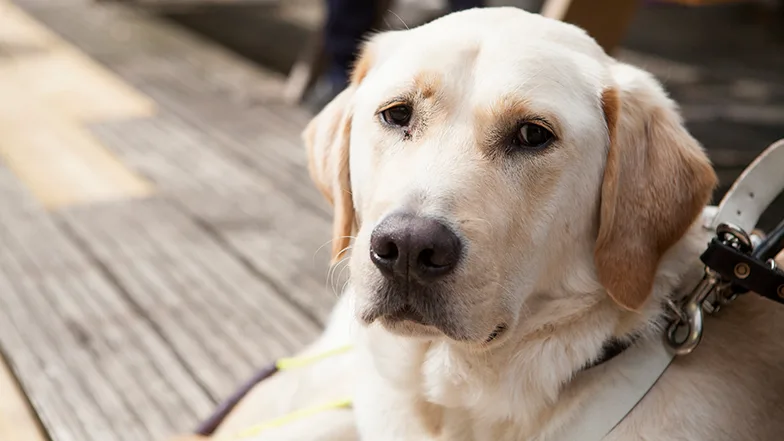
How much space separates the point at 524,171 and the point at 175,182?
8.27ft

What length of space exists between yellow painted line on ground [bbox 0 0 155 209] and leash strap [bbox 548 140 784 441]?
2527 millimetres

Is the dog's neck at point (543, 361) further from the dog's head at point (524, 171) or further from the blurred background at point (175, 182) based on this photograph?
the blurred background at point (175, 182)

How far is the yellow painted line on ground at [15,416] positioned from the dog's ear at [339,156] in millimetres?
931

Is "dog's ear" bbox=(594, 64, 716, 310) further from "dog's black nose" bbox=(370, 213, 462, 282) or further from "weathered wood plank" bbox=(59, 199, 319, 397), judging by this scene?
"weathered wood plank" bbox=(59, 199, 319, 397)

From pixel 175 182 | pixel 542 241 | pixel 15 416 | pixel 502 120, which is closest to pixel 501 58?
pixel 502 120

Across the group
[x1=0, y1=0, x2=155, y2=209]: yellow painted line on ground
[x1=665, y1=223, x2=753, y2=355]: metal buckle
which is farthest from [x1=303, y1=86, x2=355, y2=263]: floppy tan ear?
[x1=0, y1=0, x2=155, y2=209]: yellow painted line on ground

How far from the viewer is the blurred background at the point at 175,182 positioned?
7.48 ft

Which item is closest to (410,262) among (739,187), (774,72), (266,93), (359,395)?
(359,395)

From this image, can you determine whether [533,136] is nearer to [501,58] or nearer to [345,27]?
[501,58]

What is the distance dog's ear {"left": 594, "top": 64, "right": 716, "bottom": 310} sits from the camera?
1.30m

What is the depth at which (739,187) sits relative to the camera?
1.38 meters

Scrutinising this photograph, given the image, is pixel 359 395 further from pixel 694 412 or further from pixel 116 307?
pixel 116 307

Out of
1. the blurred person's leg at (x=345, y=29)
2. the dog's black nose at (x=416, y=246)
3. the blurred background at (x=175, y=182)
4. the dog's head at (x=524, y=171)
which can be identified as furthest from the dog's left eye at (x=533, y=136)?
the blurred person's leg at (x=345, y=29)

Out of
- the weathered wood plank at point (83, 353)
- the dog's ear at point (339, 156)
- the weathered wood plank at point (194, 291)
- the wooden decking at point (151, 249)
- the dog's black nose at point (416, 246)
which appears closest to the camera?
the dog's black nose at point (416, 246)
